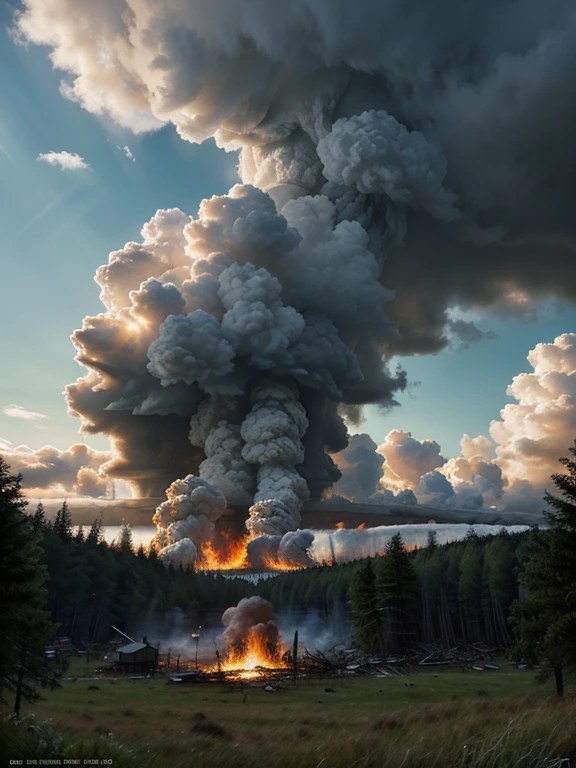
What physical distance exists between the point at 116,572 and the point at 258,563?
226 feet

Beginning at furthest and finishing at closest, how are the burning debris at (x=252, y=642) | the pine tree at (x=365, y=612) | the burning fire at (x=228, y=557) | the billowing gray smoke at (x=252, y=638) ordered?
the burning fire at (x=228, y=557)
the pine tree at (x=365, y=612)
the billowing gray smoke at (x=252, y=638)
the burning debris at (x=252, y=642)

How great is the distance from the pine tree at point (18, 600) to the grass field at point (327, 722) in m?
2.29

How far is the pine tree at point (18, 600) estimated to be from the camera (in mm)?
20359

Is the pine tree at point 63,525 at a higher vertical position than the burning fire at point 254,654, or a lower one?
higher

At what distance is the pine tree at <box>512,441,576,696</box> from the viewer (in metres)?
25.7

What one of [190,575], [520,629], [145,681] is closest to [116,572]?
[190,575]

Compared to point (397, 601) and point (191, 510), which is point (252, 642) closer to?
point (397, 601)

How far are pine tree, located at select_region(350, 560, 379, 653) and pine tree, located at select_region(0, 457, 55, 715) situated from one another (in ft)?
193

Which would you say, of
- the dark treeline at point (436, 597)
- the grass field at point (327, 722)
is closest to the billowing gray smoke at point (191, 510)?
the dark treeline at point (436, 597)

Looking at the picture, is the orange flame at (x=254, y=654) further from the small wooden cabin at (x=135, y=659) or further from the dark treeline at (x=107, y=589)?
the dark treeline at (x=107, y=589)

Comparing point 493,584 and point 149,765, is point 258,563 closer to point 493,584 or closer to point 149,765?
point 493,584

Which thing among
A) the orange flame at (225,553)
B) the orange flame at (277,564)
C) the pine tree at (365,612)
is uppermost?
the orange flame at (225,553)

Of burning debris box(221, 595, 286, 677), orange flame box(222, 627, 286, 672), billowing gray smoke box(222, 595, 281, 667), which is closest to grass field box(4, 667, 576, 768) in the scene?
orange flame box(222, 627, 286, 672)

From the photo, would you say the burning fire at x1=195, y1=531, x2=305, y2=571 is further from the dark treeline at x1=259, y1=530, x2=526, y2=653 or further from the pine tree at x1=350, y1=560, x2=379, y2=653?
the pine tree at x1=350, y1=560, x2=379, y2=653
